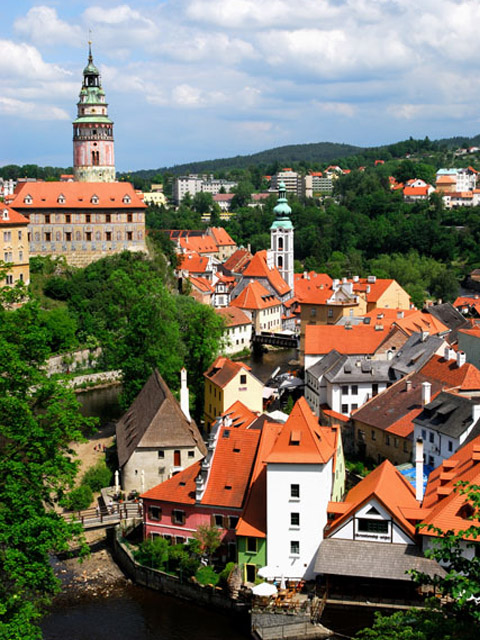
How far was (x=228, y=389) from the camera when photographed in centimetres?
4616

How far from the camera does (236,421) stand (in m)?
40.9

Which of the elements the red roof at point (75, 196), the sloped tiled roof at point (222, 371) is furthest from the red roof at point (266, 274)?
the sloped tiled roof at point (222, 371)

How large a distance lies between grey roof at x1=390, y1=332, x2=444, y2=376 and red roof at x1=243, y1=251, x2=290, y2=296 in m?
Result: 39.4

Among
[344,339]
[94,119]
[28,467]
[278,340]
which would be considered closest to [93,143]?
[94,119]

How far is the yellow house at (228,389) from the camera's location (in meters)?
46.3

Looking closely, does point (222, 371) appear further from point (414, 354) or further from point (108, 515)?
point (108, 515)

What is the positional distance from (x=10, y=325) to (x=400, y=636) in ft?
41.8

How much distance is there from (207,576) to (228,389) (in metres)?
15.6

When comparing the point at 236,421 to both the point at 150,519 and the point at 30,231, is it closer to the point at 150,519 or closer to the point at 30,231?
the point at 150,519

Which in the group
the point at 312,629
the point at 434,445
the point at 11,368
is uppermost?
the point at 11,368

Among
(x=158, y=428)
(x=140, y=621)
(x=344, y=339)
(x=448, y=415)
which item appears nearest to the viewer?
(x=140, y=621)

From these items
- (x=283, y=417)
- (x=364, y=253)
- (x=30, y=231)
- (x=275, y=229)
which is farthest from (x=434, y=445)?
(x=364, y=253)

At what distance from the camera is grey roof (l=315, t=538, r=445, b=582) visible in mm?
29375

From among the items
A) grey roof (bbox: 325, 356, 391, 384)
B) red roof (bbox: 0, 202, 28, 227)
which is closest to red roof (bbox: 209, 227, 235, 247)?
red roof (bbox: 0, 202, 28, 227)
